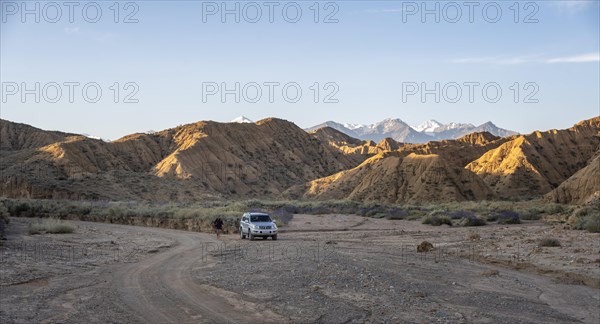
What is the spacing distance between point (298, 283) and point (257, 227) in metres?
14.8

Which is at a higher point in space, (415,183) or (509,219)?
(415,183)

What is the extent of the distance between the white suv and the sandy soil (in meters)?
4.64

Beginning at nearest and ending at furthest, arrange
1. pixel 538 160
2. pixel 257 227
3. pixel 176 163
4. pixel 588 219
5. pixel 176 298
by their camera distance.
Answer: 1. pixel 176 298
2. pixel 257 227
3. pixel 588 219
4. pixel 538 160
5. pixel 176 163

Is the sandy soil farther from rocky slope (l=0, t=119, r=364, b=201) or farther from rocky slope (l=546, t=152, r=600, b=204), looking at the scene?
rocky slope (l=0, t=119, r=364, b=201)

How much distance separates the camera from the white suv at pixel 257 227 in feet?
97.7

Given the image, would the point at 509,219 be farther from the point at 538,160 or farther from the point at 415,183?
the point at 538,160

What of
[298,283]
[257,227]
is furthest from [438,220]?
[298,283]

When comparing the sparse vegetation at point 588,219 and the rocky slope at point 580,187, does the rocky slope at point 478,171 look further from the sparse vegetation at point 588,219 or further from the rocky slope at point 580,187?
the sparse vegetation at point 588,219

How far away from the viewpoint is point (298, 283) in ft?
49.6

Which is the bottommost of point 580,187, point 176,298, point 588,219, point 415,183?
point 176,298

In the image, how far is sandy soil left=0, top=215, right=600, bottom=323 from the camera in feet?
39.3

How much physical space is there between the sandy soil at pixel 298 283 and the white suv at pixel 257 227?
15.2ft

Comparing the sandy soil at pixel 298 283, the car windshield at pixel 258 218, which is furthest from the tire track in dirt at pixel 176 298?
the car windshield at pixel 258 218

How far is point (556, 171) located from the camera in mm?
87562
